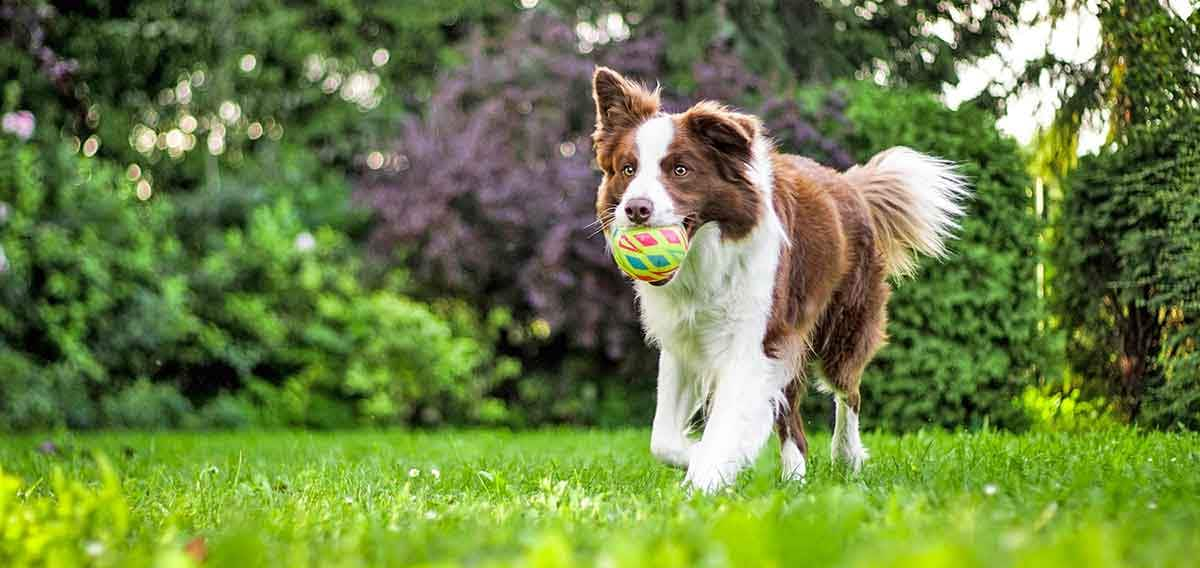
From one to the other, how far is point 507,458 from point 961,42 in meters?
4.95

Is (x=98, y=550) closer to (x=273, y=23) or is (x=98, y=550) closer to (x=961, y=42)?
(x=961, y=42)

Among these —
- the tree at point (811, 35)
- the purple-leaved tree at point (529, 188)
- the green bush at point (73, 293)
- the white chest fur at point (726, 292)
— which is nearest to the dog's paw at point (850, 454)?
the white chest fur at point (726, 292)

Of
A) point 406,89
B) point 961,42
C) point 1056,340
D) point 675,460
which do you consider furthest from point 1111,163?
point 406,89

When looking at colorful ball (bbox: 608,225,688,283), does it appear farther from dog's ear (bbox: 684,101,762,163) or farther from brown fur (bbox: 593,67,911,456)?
dog's ear (bbox: 684,101,762,163)

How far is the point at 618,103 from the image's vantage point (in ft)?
14.5

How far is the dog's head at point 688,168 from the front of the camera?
4.11 m

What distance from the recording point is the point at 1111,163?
22.2 ft

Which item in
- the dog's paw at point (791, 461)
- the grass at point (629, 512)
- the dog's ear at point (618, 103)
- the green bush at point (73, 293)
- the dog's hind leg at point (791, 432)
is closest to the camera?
→ the grass at point (629, 512)

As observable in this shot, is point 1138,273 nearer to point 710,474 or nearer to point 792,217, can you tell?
point 792,217

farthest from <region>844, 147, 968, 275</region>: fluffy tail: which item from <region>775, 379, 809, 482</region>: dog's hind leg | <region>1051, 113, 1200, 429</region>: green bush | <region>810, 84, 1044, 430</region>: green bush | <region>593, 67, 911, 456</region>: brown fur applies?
<region>810, 84, 1044, 430</region>: green bush

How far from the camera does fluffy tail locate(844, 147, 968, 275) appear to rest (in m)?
5.31

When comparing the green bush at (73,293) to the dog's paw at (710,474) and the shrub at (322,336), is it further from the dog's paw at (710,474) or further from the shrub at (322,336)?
the dog's paw at (710,474)

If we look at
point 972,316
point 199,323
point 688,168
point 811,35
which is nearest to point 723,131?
point 688,168

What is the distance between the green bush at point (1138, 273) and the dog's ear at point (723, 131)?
275 centimetres
